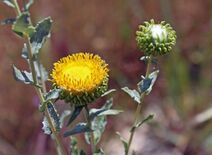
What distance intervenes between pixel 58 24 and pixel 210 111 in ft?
3.54

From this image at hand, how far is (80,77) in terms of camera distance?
55.4 inches

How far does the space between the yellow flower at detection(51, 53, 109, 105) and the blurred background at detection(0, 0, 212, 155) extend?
3.66 feet

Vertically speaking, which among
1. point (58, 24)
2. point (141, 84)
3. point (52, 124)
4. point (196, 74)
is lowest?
point (52, 124)

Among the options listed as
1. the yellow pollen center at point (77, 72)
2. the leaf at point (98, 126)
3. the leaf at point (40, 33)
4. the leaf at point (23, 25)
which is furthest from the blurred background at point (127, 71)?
the leaf at point (23, 25)

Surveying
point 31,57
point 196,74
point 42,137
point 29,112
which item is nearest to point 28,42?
point 31,57

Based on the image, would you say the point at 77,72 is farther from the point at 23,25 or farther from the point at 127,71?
the point at 127,71

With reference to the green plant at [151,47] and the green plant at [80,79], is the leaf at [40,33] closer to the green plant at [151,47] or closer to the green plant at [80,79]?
the green plant at [80,79]

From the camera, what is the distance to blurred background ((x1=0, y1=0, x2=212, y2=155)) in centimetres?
284

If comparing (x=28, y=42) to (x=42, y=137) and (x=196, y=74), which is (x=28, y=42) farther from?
(x=196, y=74)

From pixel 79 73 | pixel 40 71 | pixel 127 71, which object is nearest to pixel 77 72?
pixel 79 73

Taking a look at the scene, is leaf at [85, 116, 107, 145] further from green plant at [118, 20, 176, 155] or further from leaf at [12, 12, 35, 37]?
leaf at [12, 12, 35, 37]

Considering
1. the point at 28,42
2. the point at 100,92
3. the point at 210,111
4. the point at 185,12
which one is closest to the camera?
the point at 28,42

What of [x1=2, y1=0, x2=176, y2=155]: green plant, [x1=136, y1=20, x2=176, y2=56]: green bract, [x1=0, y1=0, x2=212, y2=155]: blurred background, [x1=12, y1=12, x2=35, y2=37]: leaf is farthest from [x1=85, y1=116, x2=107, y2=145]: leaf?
[x1=0, y1=0, x2=212, y2=155]: blurred background

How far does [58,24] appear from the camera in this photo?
3.24 metres
